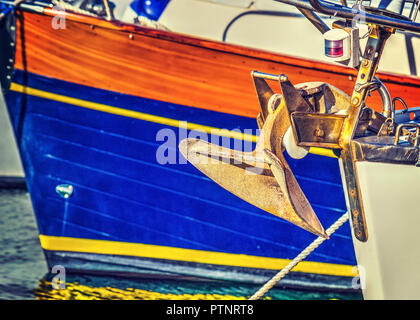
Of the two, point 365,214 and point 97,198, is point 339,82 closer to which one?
point 365,214

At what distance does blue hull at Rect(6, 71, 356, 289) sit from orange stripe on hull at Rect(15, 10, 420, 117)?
91mm

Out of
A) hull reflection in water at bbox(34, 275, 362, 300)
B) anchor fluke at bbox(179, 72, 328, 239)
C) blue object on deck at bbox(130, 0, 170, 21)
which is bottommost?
hull reflection in water at bbox(34, 275, 362, 300)

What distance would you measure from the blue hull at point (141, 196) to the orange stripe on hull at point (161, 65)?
0.30 ft

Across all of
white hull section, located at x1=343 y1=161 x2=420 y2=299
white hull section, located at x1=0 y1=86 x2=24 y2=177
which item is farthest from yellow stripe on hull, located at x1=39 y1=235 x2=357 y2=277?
white hull section, located at x1=0 y1=86 x2=24 y2=177

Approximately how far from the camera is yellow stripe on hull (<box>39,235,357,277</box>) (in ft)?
14.4

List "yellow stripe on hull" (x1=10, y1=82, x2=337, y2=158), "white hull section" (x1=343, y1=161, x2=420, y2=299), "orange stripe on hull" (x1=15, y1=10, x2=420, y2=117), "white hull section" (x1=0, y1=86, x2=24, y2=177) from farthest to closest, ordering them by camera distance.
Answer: "white hull section" (x1=0, y1=86, x2=24, y2=177) < "yellow stripe on hull" (x1=10, y1=82, x2=337, y2=158) < "orange stripe on hull" (x1=15, y1=10, x2=420, y2=117) < "white hull section" (x1=343, y1=161, x2=420, y2=299)

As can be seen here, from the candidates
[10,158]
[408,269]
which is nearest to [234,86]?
[408,269]

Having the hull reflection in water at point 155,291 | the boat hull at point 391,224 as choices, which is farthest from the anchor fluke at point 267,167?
the hull reflection in water at point 155,291

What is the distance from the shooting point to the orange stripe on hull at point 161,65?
373 cm

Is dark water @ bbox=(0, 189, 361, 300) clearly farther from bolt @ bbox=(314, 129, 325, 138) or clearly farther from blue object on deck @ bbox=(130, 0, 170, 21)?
bolt @ bbox=(314, 129, 325, 138)

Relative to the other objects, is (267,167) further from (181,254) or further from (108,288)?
(108,288)

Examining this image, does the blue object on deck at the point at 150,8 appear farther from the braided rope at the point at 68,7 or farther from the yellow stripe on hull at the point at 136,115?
the yellow stripe on hull at the point at 136,115

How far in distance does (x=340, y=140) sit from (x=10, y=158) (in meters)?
6.65

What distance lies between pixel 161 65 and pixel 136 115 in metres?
0.43
